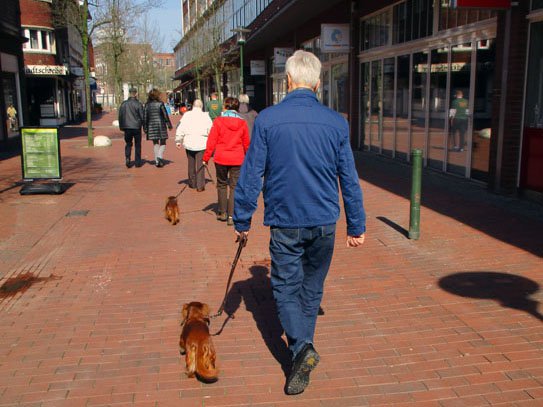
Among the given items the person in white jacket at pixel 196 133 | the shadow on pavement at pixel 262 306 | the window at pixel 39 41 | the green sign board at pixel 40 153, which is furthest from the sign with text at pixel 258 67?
the shadow on pavement at pixel 262 306

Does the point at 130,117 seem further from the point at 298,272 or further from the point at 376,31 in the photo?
the point at 298,272

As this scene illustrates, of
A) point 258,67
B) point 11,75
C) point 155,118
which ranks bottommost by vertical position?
point 155,118

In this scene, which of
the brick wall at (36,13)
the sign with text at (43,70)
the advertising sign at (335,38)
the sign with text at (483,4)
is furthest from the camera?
the sign with text at (43,70)

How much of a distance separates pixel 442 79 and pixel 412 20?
2.15 meters

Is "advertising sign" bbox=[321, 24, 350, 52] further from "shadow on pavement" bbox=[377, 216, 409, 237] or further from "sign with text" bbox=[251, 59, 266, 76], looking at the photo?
"sign with text" bbox=[251, 59, 266, 76]

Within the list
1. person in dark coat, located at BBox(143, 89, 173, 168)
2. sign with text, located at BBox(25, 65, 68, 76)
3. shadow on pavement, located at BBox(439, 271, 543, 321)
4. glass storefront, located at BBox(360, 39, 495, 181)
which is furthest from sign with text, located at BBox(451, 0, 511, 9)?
sign with text, located at BBox(25, 65, 68, 76)

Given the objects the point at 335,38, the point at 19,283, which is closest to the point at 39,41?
the point at 335,38

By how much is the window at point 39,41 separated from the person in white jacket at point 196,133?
25.7m

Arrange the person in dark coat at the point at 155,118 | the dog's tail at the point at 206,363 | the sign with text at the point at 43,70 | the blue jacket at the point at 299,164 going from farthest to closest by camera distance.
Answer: the sign with text at the point at 43,70, the person in dark coat at the point at 155,118, the dog's tail at the point at 206,363, the blue jacket at the point at 299,164

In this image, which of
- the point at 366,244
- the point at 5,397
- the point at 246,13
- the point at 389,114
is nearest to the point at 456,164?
the point at 389,114

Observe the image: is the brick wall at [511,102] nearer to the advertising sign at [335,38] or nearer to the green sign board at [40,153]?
the advertising sign at [335,38]

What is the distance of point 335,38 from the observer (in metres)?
16.1

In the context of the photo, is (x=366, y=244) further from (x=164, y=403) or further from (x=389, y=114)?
(x=389, y=114)

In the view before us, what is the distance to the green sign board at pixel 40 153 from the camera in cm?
1059
